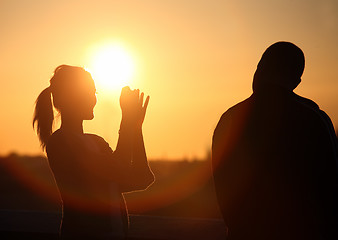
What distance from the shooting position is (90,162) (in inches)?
152

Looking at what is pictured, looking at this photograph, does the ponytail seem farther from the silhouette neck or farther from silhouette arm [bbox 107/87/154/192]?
silhouette arm [bbox 107/87/154/192]

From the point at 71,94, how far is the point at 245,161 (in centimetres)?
119

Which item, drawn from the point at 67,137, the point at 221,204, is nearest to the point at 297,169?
the point at 221,204

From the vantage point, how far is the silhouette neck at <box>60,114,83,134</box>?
13.3 ft

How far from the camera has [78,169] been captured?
3.86 m

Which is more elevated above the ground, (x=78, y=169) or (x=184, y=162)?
(x=78, y=169)

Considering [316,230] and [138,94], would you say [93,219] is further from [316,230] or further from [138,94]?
[316,230]

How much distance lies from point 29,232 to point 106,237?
17.9ft

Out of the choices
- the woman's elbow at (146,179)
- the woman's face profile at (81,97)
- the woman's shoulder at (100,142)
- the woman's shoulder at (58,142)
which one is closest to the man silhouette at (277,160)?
the woman's elbow at (146,179)

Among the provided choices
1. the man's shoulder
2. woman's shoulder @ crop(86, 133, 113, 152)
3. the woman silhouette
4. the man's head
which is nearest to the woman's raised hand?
the woman silhouette

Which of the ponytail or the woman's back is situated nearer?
the woman's back

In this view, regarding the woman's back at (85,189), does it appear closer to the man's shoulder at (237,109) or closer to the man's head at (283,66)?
the man's shoulder at (237,109)

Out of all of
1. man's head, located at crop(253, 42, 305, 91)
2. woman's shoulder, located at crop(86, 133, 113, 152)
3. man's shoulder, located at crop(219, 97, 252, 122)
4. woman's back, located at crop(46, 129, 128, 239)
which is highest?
man's head, located at crop(253, 42, 305, 91)

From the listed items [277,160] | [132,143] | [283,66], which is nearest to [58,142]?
[132,143]
